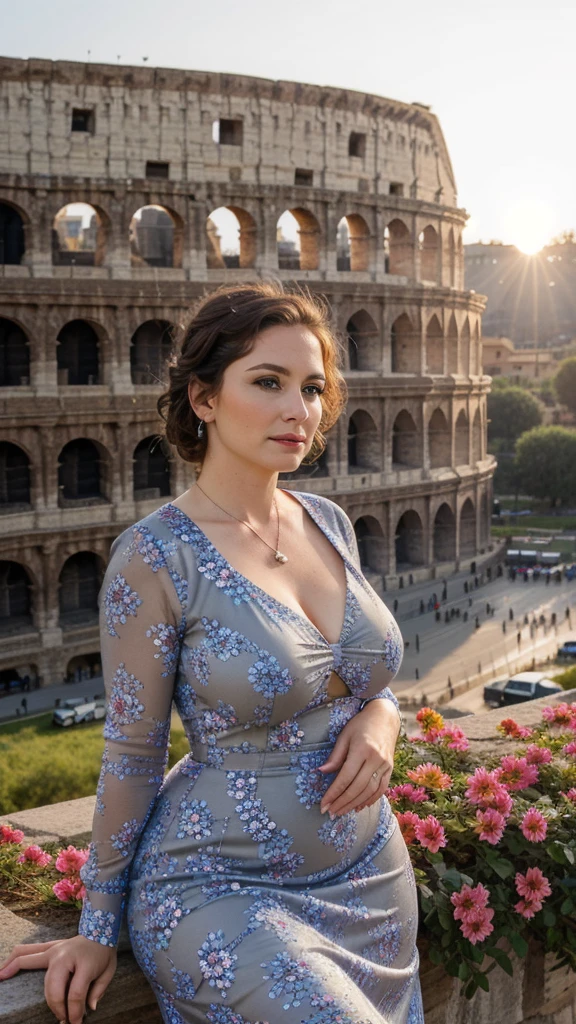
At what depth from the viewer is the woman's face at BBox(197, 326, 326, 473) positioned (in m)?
3.22

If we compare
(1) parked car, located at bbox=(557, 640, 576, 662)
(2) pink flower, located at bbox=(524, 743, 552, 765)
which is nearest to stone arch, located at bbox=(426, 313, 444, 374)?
(1) parked car, located at bbox=(557, 640, 576, 662)

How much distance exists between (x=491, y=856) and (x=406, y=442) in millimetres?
29309

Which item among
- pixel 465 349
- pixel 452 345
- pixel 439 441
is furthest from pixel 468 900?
pixel 465 349

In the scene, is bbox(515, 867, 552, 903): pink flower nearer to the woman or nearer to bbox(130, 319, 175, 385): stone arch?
the woman

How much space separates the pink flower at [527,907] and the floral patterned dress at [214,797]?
78cm

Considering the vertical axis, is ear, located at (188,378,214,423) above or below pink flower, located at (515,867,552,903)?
above

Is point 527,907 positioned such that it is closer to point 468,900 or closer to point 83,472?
point 468,900

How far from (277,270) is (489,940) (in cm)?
2598

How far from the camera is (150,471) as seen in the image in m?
27.8

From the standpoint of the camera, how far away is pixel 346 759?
3053 millimetres

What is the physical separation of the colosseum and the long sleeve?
20.8 metres

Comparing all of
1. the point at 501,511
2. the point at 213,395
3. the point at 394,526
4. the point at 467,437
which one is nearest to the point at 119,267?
the point at 394,526

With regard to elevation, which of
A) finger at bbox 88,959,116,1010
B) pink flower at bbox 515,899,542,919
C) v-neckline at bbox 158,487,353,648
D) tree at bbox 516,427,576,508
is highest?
v-neckline at bbox 158,487,353,648

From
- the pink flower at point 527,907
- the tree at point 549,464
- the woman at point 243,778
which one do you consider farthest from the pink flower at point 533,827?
the tree at point 549,464
